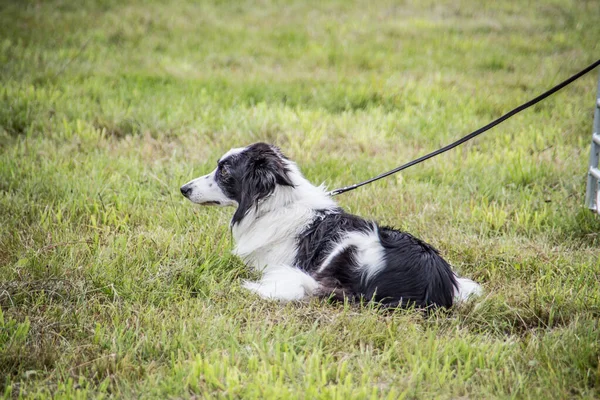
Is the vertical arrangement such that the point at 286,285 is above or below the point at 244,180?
below

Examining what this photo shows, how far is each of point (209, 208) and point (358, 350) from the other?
214 cm

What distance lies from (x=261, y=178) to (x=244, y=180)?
0.13 meters

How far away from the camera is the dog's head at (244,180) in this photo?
3.81m

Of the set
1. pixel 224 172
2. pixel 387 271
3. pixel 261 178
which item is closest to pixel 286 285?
pixel 387 271

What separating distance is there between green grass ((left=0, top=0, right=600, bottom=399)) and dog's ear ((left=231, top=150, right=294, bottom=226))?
0.38m

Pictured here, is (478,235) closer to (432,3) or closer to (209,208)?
(209,208)

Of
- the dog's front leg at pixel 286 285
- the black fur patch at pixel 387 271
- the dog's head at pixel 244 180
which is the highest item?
the dog's head at pixel 244 180

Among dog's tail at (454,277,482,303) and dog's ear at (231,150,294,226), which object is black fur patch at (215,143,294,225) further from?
dog's tail at (454,277,482,303)

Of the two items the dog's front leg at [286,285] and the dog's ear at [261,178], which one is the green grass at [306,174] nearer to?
the dog's front leg at [286,285]

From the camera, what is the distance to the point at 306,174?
17.7 feet

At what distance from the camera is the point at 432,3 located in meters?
12.4

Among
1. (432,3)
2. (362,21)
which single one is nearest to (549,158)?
(362,21)

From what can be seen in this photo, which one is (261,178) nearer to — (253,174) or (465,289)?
(253,174)

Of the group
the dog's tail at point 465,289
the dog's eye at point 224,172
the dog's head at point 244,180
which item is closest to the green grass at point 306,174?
the dog's tail at point 465,289
